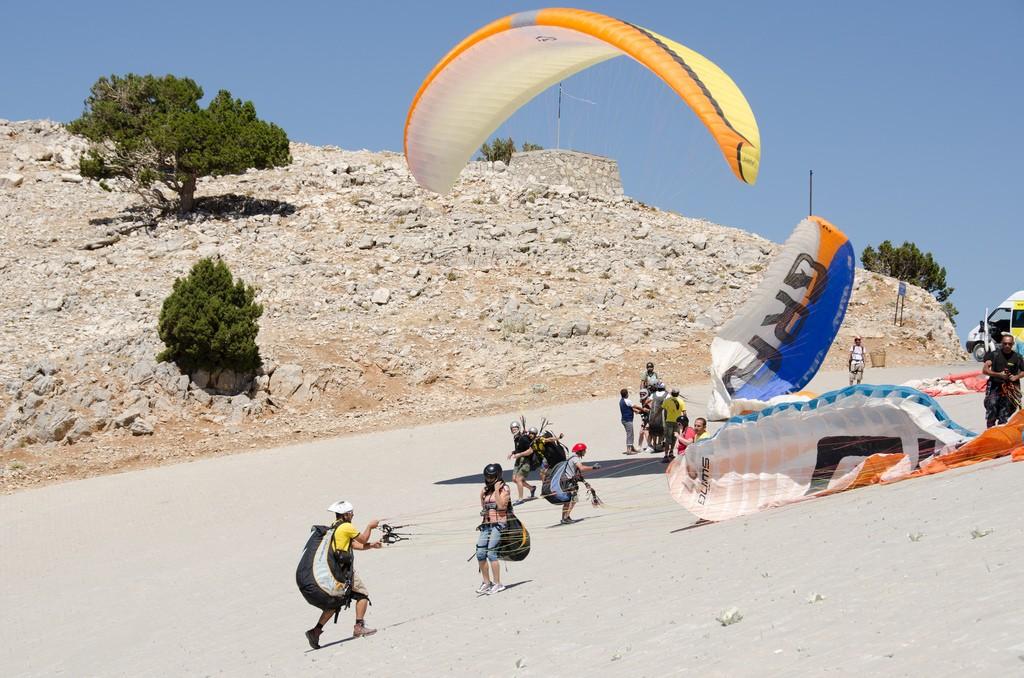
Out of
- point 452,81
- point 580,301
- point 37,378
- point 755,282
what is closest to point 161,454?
point 37,378

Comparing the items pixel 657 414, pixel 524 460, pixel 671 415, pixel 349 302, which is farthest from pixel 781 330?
pixel 349 302

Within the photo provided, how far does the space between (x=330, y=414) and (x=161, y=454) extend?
14.4ft

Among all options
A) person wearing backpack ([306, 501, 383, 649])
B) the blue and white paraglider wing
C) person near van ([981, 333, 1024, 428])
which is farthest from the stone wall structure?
person wearing backpack ([306, 501, 383, 649])

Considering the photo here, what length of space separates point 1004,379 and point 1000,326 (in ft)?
74.1

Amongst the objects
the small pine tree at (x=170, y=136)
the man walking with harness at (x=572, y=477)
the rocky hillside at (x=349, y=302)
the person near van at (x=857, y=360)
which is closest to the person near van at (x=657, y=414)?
the man walking with harness at (x=572, y=477)

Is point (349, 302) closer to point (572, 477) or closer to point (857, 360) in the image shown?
point (857, 360)

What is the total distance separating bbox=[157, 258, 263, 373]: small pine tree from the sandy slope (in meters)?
6.29

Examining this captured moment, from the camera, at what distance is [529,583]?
10.2 meters

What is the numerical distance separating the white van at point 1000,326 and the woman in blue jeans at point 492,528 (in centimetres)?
2500

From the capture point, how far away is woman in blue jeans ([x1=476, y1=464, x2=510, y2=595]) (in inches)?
395

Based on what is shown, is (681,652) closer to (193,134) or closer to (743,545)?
(743,545)

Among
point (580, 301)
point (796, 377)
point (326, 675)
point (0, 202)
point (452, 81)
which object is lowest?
point (326, 675)

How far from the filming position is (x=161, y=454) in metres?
22.6

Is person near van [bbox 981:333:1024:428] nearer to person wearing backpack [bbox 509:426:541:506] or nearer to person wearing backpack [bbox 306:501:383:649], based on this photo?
person wearing backpack [bbox 509:426:541:506]
